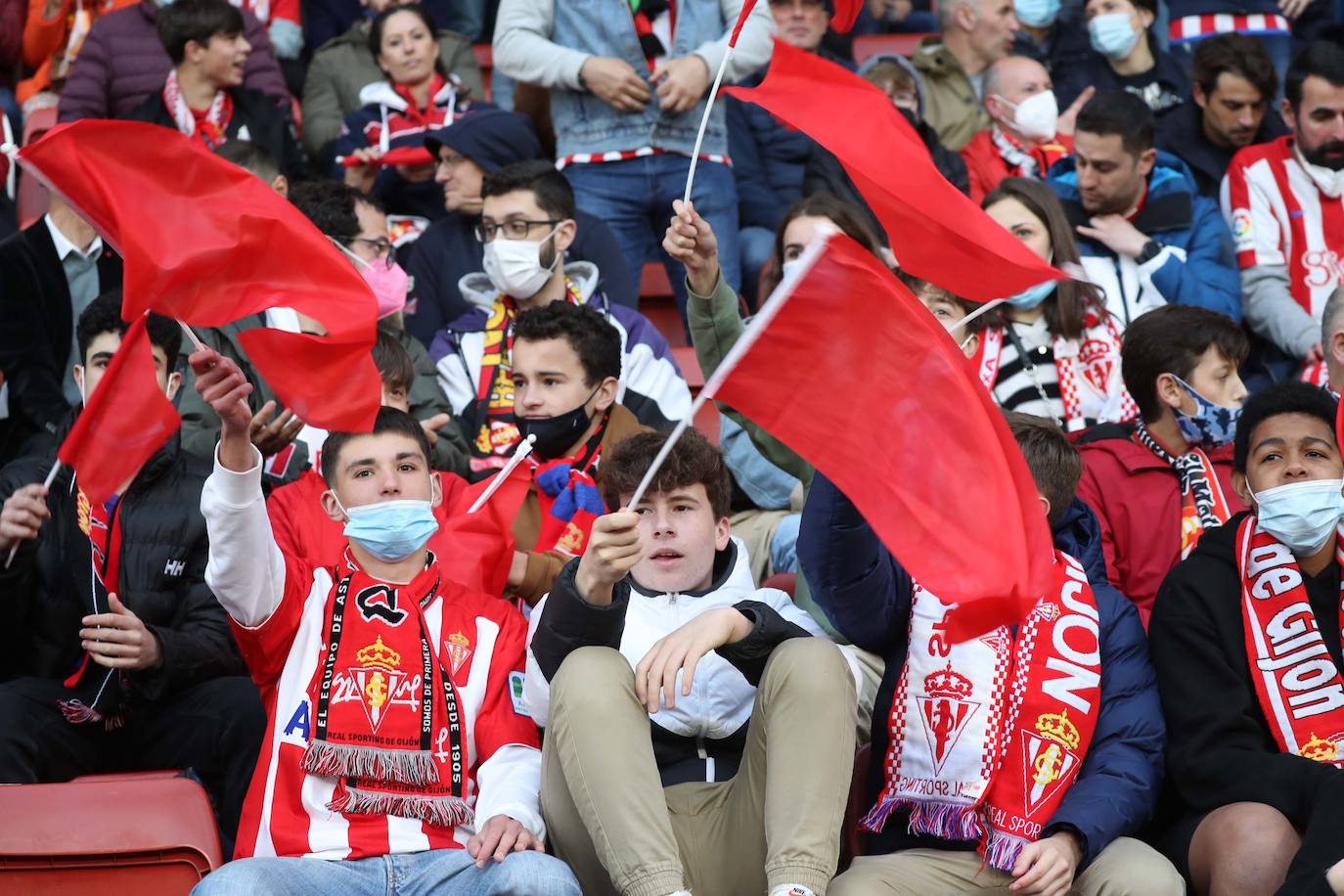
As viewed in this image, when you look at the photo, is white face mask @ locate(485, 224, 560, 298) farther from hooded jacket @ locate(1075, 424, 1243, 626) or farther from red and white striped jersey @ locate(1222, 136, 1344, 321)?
red and white striped jersey @ locate(1222, 136, 1344, 321)

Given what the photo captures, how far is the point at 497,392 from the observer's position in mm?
5512

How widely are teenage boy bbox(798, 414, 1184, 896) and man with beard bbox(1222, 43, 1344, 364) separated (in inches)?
120

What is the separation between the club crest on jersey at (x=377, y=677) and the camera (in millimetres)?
3742

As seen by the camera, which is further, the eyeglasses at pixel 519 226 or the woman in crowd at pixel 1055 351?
the eyeglasses at pixel 519 226

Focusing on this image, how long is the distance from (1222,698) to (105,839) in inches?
92.4

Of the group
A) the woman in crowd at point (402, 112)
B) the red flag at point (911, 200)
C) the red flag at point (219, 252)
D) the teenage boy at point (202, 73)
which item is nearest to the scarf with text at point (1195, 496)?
the red flag at point (911, 200)

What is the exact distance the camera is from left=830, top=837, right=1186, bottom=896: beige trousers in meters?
3.51

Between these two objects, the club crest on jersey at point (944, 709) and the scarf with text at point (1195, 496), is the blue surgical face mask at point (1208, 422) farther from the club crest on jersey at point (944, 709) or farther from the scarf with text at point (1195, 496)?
the club crest on jersey at point (944, 709)

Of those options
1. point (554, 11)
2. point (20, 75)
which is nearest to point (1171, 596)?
point (554, 11)

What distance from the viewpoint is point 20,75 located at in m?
8.03

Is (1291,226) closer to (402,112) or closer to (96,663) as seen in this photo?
(402,112)

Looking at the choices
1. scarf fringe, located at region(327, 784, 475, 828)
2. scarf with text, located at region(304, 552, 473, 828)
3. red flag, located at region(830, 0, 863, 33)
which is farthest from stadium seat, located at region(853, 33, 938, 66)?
scarf fringe, located at region(327, 784, 475, 828)

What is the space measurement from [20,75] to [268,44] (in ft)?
4.07

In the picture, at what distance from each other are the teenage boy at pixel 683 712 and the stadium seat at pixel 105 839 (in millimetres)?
736
